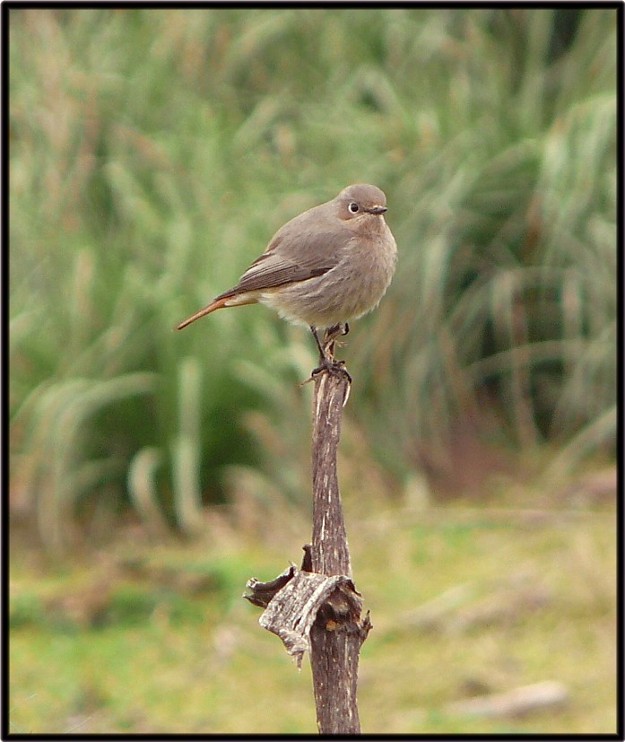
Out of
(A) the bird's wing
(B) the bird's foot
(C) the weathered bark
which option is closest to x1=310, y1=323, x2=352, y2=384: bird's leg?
(B) the bird's foot

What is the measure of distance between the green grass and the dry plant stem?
218 cm

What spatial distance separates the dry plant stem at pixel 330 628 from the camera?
2400mm

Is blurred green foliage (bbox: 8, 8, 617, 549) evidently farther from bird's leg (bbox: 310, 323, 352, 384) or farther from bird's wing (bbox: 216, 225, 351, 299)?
bird's wing (bbox: 216, 225, 351, 299)

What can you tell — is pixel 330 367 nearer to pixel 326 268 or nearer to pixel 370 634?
pixel 326 268

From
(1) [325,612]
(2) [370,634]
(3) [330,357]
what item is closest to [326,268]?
(3) [330,357]

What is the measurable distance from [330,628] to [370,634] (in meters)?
2.75

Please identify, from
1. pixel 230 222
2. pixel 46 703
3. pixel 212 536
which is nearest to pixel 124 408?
pixel 212 536

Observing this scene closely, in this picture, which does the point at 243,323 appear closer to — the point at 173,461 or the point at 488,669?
the point at 173,461

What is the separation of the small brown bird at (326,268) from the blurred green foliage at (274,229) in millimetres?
1651

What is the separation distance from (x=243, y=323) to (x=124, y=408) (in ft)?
2.41

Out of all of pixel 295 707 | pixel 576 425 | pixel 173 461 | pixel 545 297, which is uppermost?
pixel 545 297

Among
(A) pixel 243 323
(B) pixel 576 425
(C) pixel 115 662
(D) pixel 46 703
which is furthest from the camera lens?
(B) pixel 576 425

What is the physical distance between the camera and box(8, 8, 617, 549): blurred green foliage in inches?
237

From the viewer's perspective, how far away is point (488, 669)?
16.3ft
